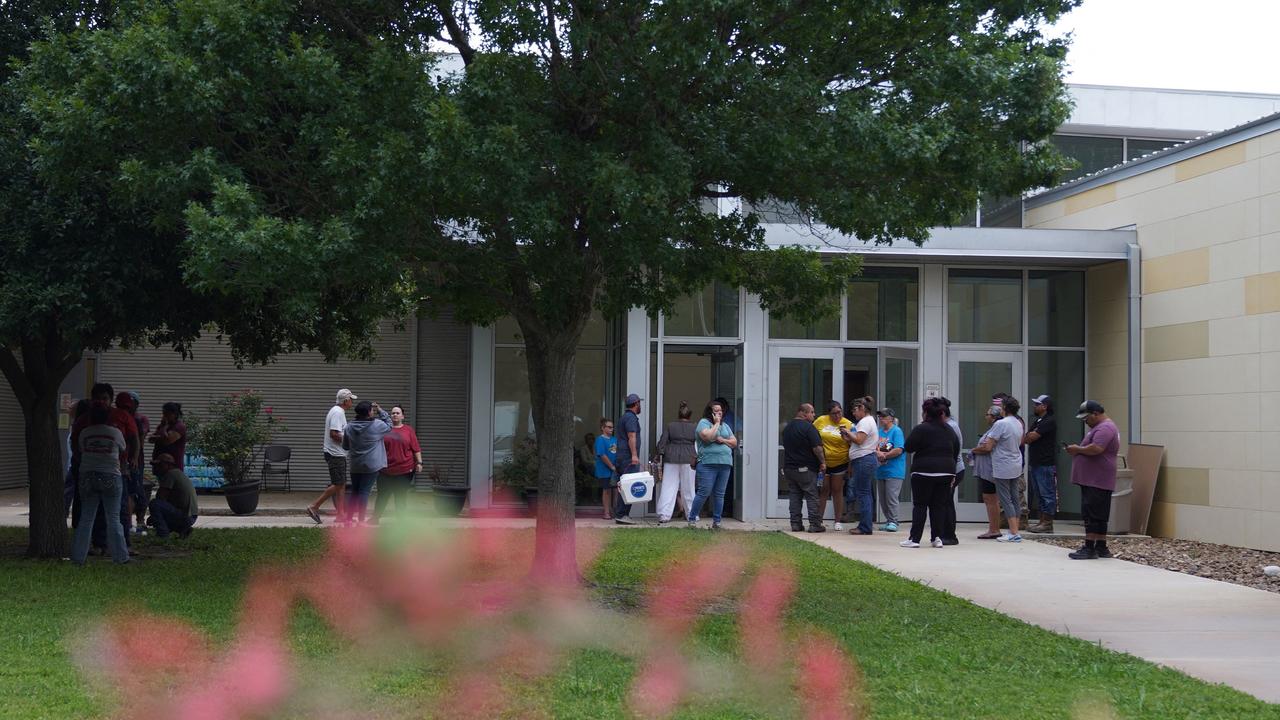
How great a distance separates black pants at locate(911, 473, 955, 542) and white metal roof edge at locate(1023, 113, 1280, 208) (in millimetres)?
3524

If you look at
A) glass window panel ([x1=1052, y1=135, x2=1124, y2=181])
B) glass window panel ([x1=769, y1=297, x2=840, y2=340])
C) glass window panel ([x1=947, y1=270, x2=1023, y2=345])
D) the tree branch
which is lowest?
glass window panel ([x1=769, y1=297, x2=840, y2=340])

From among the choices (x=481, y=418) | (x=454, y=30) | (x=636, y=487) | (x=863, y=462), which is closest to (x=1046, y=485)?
(x=863, y=462)

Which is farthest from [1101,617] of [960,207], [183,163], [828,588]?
[183,163]

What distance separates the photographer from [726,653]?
7777mm

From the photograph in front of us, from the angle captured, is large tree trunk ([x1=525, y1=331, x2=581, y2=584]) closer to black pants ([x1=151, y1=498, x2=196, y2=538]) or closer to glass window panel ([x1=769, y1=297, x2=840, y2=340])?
A: black pants ([x1=151, y1=498, x2=196, y2=538])

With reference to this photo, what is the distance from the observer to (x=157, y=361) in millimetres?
22406

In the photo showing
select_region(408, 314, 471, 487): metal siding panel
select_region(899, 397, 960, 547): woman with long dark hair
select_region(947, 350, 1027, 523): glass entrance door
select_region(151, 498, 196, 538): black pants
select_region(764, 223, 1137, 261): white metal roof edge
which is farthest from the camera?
select_region(408, 314, 471, 487): metal siding panel

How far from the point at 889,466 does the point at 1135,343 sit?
3.77 metres

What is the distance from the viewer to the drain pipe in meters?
16.8

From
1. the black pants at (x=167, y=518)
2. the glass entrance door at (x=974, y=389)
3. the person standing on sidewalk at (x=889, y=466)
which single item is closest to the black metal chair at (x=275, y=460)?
the black pants at (x=167, y=518)

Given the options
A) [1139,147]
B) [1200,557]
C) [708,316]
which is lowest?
[1200,557]

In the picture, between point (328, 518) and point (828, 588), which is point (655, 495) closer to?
point (328, 518)

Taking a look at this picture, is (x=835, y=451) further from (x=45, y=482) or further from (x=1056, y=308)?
(x=45, y=482)

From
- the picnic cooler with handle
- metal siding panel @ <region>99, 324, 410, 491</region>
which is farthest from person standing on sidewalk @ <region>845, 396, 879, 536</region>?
metal siding panel @ <region>99, 324, 410, 491</region>
